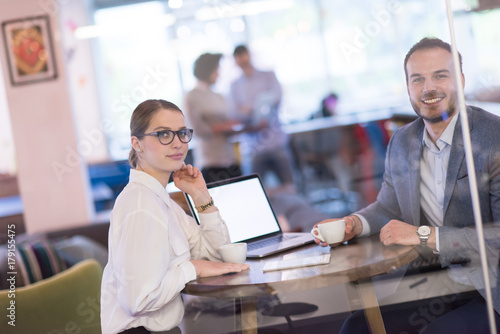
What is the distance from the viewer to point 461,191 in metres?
1.76

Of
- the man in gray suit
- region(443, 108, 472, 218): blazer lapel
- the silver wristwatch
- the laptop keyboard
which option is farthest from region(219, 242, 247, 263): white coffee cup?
region(443, 108, 472, 218): blazer lapel

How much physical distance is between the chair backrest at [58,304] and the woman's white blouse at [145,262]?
23.2 inches

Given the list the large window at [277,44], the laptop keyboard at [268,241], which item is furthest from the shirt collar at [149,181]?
the large window at [277,44]

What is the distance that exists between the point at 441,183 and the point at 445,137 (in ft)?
0.47

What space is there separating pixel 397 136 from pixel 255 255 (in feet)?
2.09

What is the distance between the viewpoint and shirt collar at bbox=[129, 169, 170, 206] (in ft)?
5.74

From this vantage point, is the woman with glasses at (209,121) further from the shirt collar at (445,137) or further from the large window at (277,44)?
the large window at (277,44)

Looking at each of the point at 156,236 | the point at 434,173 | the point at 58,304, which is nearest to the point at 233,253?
the point at 156,236

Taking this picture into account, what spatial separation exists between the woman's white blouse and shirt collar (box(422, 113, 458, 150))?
0.83m

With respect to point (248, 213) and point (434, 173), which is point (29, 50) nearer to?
point (248, 213)

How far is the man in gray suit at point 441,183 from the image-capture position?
172 centimetres

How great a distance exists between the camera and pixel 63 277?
7.83ft

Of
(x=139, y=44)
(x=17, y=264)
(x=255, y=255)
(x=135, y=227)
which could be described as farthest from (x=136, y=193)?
(x=139, y=44)

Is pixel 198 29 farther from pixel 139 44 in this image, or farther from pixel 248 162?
pixel 248 162
